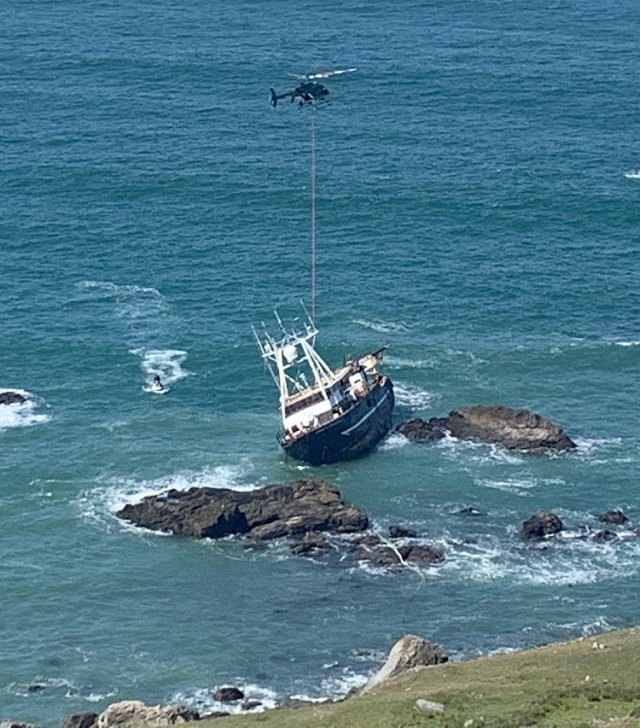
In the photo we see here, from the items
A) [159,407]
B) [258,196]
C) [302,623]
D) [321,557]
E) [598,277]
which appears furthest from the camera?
[258,196]

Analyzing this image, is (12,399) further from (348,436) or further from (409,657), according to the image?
(409,657)

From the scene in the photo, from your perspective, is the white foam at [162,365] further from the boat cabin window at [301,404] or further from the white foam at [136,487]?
the white foam at [136,487]

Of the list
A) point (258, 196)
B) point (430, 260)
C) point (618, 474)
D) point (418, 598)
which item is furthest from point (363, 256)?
point (418, 598)

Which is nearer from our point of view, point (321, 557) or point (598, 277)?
point (321, 557)

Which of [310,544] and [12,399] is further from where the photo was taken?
[12,399]

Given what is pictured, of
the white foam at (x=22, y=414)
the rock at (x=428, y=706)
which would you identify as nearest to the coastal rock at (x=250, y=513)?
the white foam at (x=22, y=414)

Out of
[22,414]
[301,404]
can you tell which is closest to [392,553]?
[301,404]

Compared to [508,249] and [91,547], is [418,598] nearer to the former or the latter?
[91,547]
